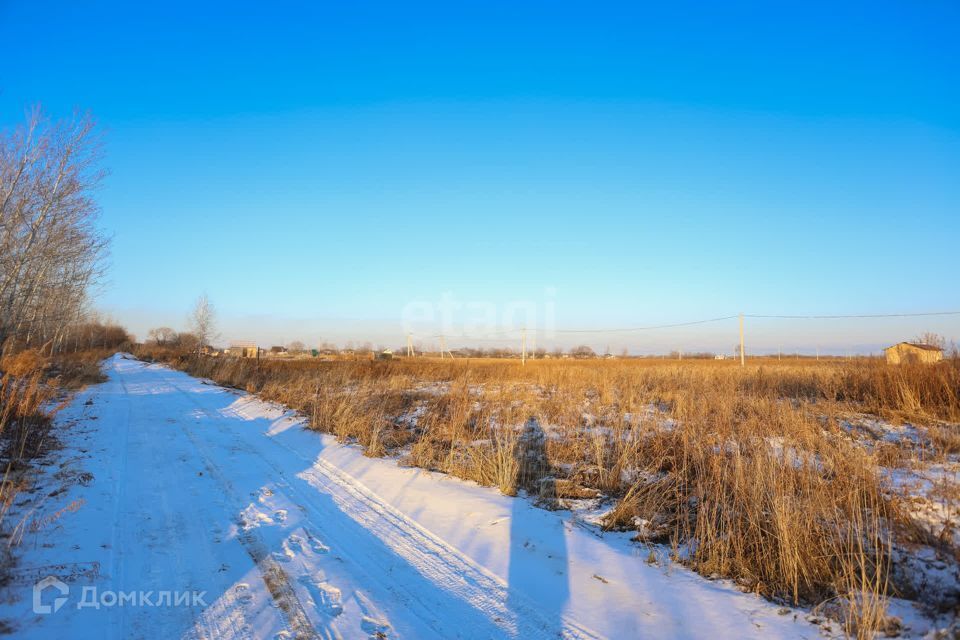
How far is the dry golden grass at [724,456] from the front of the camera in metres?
3.55

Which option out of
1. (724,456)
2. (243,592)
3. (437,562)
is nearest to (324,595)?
(243,592)

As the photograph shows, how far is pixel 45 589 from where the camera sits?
10.5 feet

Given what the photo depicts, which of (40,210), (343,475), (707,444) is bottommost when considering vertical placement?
(343,475)

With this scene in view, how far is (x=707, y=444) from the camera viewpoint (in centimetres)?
609

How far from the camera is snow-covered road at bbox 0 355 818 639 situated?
9.94ft

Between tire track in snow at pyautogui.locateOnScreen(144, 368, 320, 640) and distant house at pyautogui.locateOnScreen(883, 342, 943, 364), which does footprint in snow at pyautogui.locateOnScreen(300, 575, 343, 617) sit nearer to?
tire track in snow at pyautogui.locateOnScreen(144, 368, 320, 640)

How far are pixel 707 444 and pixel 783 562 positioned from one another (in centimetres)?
266

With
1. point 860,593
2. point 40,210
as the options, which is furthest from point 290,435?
point 40,210

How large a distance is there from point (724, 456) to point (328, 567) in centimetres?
440

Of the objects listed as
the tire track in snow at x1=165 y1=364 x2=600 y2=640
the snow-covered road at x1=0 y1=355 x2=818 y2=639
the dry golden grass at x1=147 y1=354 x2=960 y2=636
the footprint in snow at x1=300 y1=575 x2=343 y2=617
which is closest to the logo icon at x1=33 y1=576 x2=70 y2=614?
the snow-covered road at x1=0 y1=355 x2=818 y2=639

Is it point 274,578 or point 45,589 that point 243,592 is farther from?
point 45,589

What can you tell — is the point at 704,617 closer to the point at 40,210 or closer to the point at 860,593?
the point at 860,593

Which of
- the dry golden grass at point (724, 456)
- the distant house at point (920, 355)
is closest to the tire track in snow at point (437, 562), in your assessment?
the dry golden grass at point (724, 456)

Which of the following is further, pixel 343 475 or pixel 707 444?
pixel 343 475
